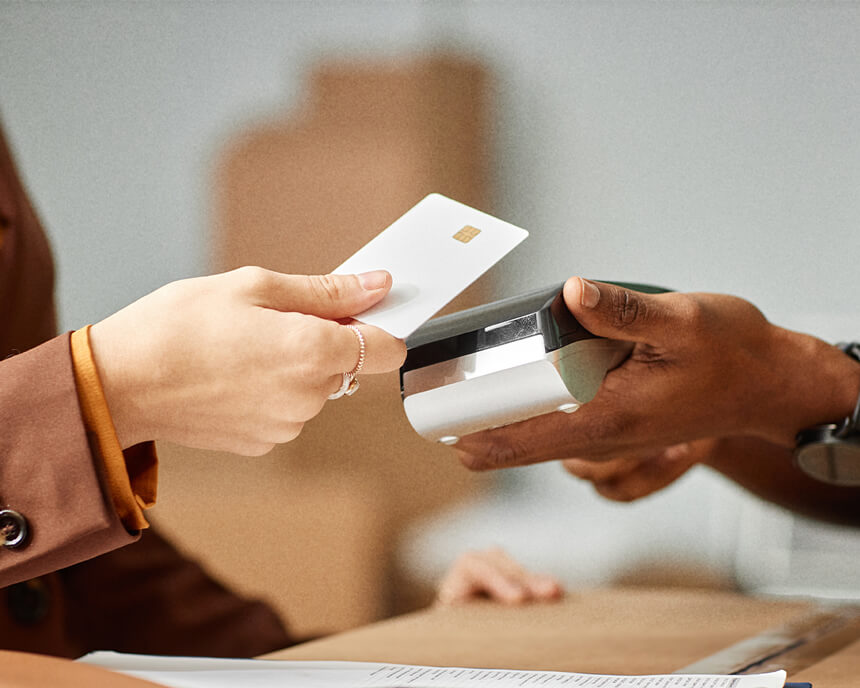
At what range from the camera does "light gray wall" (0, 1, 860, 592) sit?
113cm

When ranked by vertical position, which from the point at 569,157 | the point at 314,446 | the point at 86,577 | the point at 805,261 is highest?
the point at 569,157

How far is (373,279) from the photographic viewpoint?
0.42 meters

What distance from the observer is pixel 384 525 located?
1422mm

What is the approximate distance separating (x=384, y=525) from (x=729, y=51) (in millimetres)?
876

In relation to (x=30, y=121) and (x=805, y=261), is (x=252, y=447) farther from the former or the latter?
(x=30, y=121)

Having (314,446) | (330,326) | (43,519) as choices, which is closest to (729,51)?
(314,446)

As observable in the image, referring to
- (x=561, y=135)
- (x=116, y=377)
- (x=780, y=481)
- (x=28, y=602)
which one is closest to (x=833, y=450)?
(x=780, y=481)

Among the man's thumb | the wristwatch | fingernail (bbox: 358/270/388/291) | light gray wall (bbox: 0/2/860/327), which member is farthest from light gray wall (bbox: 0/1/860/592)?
fingernail (bbox: 358/270/388/291)

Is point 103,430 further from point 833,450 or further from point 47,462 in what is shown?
point 833,450

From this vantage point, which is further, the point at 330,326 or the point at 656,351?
the point at 656,351

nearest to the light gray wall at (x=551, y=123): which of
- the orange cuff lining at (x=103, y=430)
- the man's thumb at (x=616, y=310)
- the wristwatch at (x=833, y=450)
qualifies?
the wristwatch at (x=833, y=450)

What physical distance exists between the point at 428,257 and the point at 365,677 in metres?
0.21

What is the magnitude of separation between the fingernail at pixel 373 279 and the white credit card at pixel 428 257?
12 millimetres

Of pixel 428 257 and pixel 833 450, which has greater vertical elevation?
pixel 428 257
